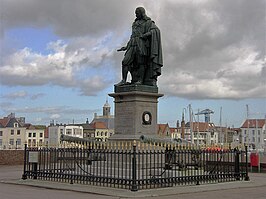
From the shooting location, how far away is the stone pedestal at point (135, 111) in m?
19.6

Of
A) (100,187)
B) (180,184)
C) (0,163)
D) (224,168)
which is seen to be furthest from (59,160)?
(0,163)

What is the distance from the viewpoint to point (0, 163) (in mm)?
33469

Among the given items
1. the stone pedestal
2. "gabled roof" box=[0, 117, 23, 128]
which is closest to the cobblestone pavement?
the stone pedestal

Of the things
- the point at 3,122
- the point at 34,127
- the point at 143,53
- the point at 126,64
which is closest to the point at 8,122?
the point at 3,122

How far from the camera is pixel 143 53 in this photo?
20.7 m

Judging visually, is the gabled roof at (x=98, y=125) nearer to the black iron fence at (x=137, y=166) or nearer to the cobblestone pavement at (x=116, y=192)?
the black iron fence at (x=137, y=166)

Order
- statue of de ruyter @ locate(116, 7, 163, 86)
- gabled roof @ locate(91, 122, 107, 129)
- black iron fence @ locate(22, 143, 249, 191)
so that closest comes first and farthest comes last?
black iron fence @ locate(22, 143, 249, 191) → statue of de ruyter @ locate(116, 7, 163, 86) → gabled roof @ locate(91, 122, 107, 129)

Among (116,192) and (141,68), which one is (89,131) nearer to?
(141,68)

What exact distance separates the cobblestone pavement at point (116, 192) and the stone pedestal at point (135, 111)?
12.3ft

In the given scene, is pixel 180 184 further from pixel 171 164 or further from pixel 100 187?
pixel 100 187

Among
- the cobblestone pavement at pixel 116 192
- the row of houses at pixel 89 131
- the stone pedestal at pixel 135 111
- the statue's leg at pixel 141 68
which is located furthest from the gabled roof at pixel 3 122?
the cobblestone pavement at pixel 116 192

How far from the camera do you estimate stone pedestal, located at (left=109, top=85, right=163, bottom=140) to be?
19.6 metres

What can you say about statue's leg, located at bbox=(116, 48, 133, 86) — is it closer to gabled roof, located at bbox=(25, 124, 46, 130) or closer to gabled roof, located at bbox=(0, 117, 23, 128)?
gabled roof, located at bbox=(0, 117, 23, 128)

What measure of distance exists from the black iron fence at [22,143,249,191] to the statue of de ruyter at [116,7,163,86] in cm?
375
